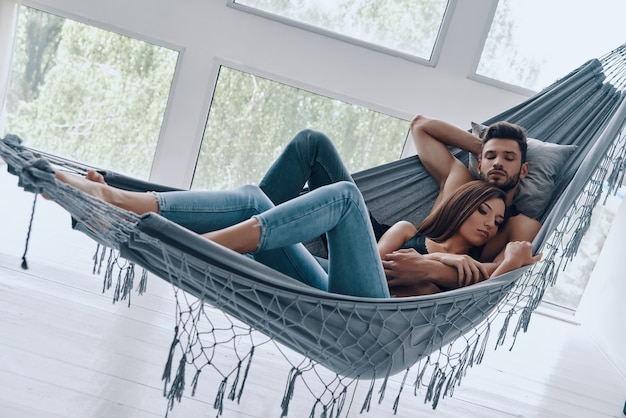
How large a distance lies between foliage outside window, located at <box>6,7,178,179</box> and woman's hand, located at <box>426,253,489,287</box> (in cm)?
211

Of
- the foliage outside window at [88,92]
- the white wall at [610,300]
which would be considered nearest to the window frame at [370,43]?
the foliage outside window at [88,92]

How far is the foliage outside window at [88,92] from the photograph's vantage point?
11.0 feet

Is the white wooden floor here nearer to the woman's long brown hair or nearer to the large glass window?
the woman's long brown hair

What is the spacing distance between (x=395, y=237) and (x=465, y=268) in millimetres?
262

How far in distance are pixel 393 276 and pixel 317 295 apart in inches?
14.2

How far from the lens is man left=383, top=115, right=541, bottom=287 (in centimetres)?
164

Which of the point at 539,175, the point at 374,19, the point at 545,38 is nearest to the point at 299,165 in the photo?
the point at 539,175

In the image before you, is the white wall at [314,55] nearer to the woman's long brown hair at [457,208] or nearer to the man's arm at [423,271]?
the woman's long brown hair at [457,208]

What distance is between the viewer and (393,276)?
164 centimetres

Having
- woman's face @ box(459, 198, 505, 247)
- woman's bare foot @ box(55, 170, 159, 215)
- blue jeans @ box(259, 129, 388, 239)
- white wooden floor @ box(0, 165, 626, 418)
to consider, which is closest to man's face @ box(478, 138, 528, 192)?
woman's face @ box(459, 198, 505, 247)

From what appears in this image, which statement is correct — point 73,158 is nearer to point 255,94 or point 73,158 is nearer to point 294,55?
point 255,94

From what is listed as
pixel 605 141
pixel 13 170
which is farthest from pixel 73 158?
pixel 605 141

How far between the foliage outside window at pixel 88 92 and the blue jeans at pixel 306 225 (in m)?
1.98

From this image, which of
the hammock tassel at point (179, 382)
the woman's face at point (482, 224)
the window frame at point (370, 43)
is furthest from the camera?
the window frame at point (370, 43)
